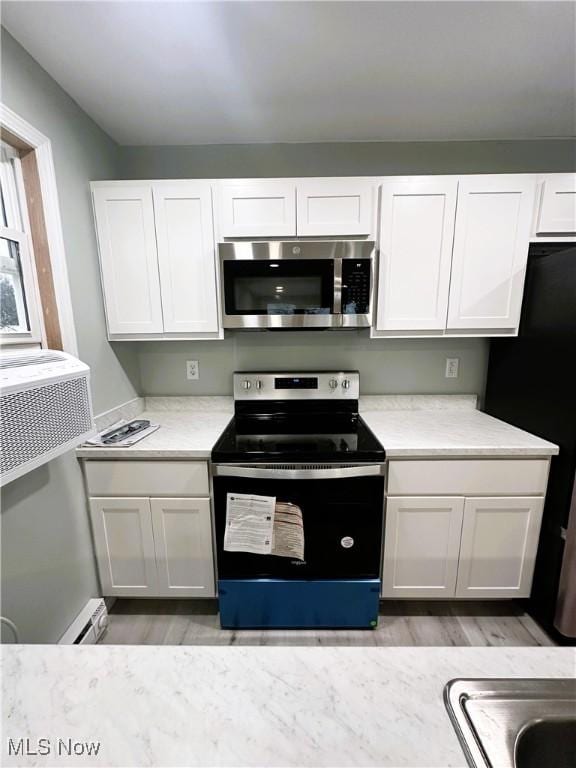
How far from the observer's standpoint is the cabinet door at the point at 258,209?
1.61 m

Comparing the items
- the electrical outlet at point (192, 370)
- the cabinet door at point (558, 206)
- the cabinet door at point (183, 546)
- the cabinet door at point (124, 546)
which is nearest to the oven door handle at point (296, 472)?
the cabinet door at point (183, 546)

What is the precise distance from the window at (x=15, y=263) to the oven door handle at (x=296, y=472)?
991 mm

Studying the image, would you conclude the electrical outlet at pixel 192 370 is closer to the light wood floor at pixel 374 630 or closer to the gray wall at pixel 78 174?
the gray wall at pixel 78 174

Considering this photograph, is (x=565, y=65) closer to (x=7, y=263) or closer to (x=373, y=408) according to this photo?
(x=373, y=408)

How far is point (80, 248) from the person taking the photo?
61.4 inches

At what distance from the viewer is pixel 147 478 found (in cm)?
154

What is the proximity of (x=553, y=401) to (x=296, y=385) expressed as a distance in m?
1.30

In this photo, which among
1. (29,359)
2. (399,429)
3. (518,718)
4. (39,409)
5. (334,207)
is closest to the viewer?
(518,718)

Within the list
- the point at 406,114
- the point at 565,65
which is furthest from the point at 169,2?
the point at 565,65

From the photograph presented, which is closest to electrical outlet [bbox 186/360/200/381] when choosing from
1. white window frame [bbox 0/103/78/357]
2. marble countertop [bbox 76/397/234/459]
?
marble countertop [bbox 76/397/234/459]

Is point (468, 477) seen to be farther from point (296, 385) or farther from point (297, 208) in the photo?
point (297, 208)

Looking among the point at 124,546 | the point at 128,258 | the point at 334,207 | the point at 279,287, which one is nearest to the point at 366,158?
the point at 334,207

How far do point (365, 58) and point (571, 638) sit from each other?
8.96ft

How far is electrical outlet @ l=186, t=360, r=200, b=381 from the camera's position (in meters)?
2.09
